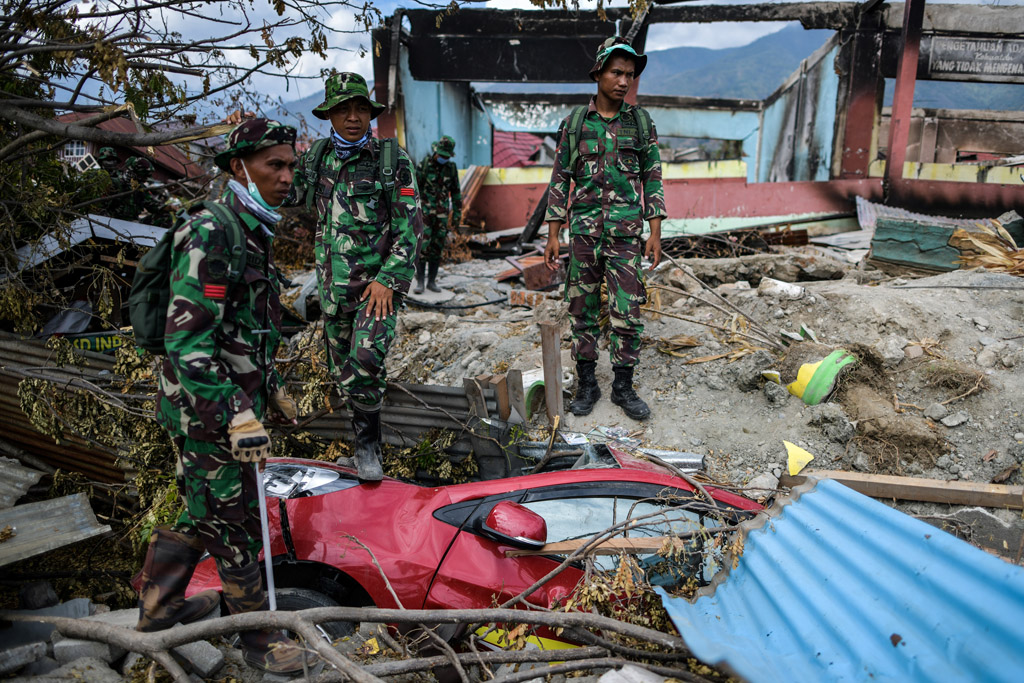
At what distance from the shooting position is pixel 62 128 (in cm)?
314

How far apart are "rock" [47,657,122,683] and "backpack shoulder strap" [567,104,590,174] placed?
12.5ft

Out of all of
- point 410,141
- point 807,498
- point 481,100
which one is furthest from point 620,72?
point 481,100

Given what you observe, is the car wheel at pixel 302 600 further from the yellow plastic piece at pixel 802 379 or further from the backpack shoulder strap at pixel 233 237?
the yellow plastic piece at pixel 802 379

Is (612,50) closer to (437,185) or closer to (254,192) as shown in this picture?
(254,192)

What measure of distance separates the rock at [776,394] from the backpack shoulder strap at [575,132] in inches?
85.6

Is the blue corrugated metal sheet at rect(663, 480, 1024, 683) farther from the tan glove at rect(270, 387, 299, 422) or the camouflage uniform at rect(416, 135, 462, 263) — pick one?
the camouflage uniform at rect(416, 135, 462, 263)

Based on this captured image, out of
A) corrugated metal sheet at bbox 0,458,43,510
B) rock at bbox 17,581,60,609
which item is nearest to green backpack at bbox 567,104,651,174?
corrugated metal sheet at bbox 0,458,43,510

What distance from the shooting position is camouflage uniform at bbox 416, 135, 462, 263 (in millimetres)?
9102

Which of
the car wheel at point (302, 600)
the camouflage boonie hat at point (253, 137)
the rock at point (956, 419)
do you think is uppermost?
the camouflage boonie hat at point (253, 137)

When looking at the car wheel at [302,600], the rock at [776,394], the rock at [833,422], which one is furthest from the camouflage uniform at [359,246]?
the rock at [833,422]

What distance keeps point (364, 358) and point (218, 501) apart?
110cm

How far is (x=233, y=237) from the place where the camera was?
2252mm

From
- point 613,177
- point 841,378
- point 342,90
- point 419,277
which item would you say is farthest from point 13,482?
point 419,277

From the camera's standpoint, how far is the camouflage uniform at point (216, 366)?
7.18 feet
